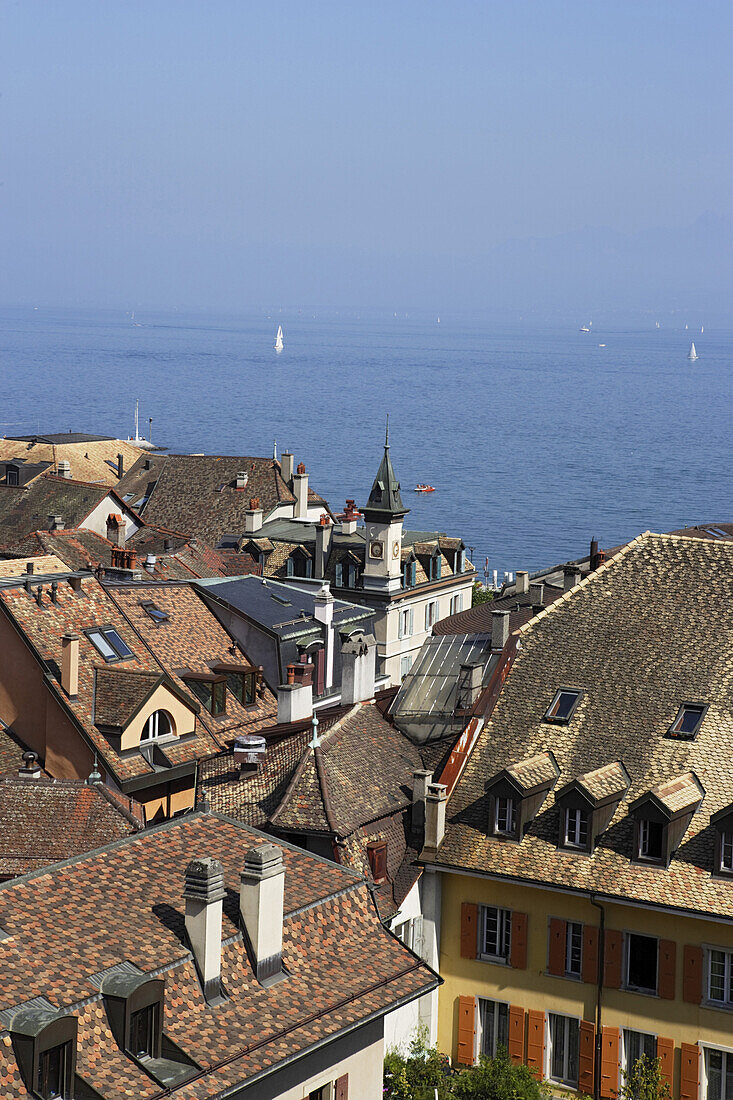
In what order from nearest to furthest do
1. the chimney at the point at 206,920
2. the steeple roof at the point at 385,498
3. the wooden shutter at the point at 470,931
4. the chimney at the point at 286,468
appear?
1. the chimney at the point at 206,920
2. the wooden shutter at the point at 470,931
3. the steeple roof at the point at 385,498
4. the chimney at the point at 286,468

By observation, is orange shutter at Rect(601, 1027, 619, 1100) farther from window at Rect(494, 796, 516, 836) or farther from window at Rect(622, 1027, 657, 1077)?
window at Rect(494, 796, 516, 836)

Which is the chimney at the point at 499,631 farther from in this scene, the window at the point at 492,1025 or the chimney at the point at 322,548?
the chimney at the point at 322,548

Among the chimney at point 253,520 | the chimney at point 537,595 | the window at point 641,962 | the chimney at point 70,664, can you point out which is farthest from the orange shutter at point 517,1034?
the chimney at point 253,520

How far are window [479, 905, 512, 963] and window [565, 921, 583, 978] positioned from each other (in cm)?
135

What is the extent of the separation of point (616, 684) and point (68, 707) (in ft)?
45.8

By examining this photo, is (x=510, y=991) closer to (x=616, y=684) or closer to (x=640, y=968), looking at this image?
(x=640, y=968)

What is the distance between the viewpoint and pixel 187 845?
27969 millimetres

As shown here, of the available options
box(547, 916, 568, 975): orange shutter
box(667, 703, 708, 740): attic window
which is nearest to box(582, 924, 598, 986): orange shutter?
box(547, 916, 568, 975): orange shutter

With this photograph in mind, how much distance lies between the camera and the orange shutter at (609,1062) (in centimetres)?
3622

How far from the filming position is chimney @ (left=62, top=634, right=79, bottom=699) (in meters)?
44.1

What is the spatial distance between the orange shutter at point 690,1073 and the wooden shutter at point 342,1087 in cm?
1132

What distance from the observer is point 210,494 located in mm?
96562

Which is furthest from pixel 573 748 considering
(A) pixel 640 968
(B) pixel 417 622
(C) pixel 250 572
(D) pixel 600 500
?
(D) pixel 600 500

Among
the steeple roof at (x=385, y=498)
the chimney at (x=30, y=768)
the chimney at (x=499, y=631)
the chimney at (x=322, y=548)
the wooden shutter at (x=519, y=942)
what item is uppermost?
the chimney at (x=499, y=631)
